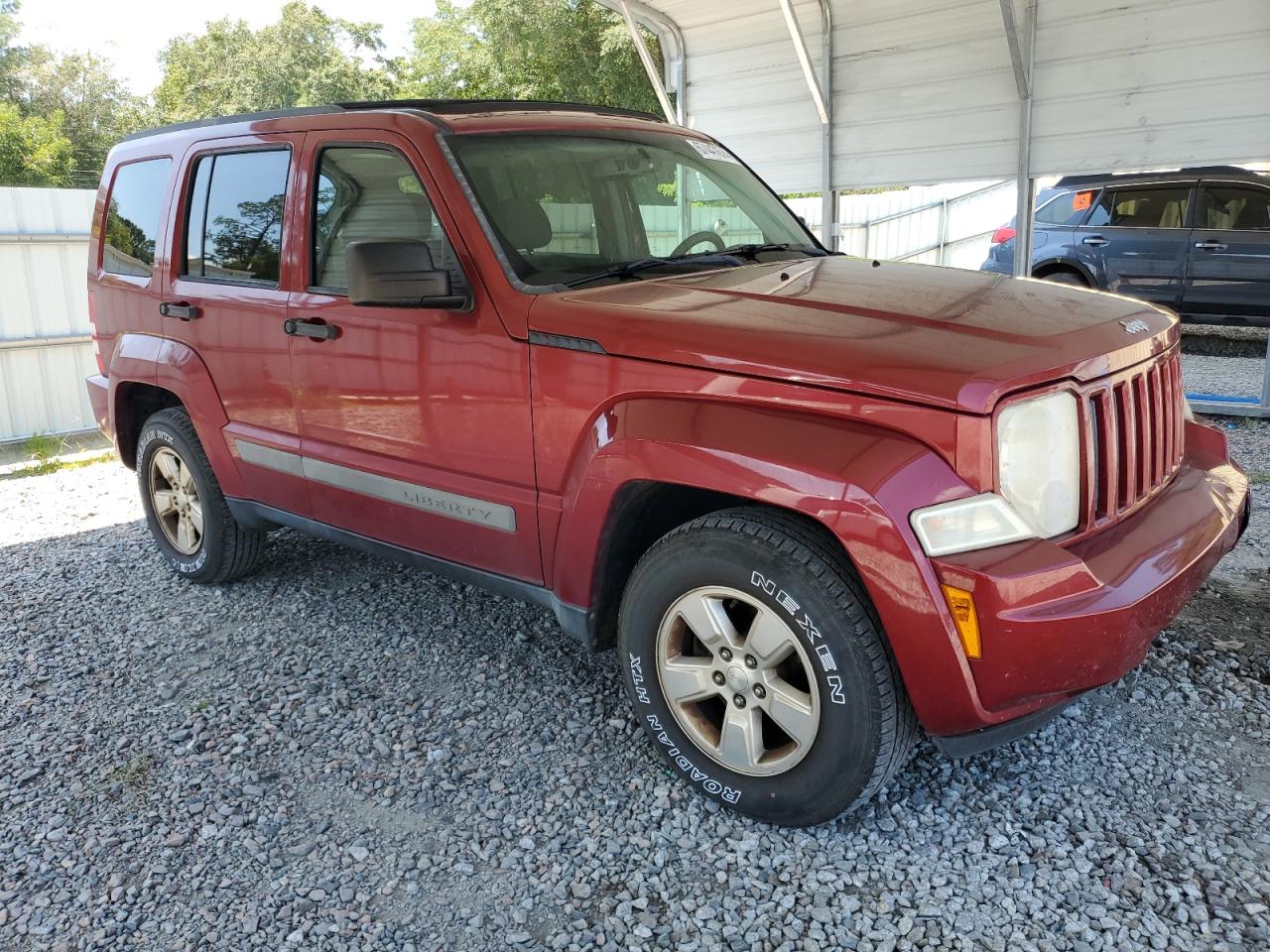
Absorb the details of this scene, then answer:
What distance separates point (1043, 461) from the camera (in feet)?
8.00

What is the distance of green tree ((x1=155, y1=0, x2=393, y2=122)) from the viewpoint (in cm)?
4334

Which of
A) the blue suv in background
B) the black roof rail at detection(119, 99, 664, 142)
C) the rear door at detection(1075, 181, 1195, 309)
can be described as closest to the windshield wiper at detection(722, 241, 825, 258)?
the black roof rail at detection(119, 99, 664, 142)

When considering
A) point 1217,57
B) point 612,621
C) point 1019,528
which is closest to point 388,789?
point 612,621

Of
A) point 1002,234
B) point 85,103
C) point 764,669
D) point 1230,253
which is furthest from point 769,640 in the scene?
point 85,103

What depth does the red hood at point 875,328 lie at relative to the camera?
238 cm

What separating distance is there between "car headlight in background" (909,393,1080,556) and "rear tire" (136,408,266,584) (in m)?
3.36

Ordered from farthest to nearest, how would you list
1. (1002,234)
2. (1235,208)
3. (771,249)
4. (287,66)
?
(287,66) → (1002,234) → (1235,208) → (771,249)

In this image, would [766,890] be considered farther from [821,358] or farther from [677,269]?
[677,269]

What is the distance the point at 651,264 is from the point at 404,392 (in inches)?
37.1

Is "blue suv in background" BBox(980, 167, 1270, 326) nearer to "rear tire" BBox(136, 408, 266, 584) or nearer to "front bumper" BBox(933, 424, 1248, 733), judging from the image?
"front bumper" BBox(933, 424, 1248, 733)

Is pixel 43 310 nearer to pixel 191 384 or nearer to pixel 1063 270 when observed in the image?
pixel 191 384

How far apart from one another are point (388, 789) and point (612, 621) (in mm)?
850

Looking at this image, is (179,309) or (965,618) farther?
(179,309)

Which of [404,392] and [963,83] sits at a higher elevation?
[963,83]
